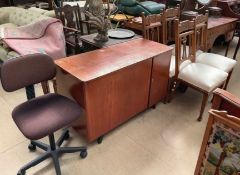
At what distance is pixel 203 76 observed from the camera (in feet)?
6.92

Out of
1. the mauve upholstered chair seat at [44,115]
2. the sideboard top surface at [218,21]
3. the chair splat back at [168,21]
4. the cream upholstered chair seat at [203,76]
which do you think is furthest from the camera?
the sideboard top surface at [218,21]

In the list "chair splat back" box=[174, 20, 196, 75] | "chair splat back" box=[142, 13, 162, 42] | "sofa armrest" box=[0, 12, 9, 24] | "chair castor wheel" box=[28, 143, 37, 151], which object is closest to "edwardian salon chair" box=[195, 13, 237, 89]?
"chair splat back" box=[174, 20, 196, 75]

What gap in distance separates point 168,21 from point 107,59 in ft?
4.01

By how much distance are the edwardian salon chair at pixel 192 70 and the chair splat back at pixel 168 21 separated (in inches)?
13.3

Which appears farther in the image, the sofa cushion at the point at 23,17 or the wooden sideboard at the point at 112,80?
A: the sofa cushion at the point at 23,17

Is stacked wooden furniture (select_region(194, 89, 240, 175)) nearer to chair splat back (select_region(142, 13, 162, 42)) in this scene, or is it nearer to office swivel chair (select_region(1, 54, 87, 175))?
office swivel chair (select_region(1, 54, 87, 175))

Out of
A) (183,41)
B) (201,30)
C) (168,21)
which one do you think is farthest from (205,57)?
(168,21)

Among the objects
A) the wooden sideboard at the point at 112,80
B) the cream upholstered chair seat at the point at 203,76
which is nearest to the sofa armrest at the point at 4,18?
the wooden sideboard at the point at 112,80

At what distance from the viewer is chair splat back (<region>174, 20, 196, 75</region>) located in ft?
6.86

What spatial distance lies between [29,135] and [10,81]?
1.31 ft

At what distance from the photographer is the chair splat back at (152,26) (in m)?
2.34

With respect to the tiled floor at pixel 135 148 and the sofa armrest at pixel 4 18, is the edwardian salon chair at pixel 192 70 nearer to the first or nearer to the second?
the tiled floor at pixel 135 148

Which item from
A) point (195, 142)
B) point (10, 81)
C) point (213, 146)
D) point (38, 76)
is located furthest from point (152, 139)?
point (10, 81)

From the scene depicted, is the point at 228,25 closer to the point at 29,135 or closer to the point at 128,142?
the point at 128,142
